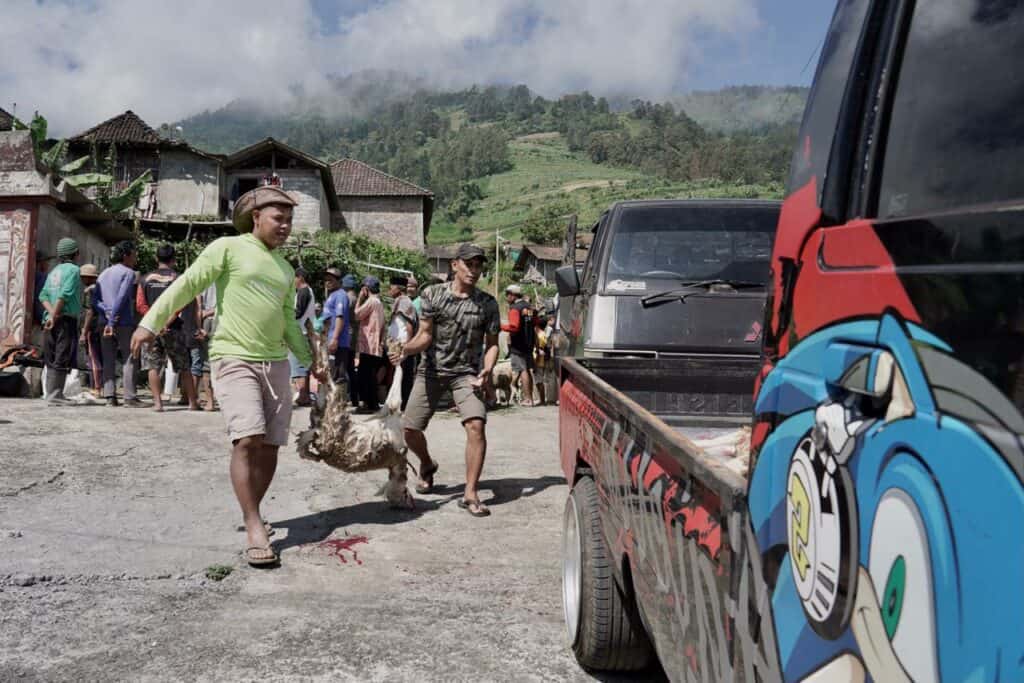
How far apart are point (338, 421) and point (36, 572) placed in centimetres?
179

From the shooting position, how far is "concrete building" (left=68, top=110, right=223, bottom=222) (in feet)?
123

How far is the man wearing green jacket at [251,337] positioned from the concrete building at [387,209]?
4953 centimetres

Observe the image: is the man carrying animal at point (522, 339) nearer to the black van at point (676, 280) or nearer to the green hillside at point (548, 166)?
the black van at point (676, 280)

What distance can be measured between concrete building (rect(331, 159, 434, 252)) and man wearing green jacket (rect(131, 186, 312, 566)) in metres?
49.5

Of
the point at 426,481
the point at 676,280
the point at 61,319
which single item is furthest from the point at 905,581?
the point at 61,319

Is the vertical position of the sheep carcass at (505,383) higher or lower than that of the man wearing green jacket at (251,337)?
lower

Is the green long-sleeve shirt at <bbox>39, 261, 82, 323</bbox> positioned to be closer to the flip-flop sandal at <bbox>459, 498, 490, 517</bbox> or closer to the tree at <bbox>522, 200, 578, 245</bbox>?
the flip-flop sandal at <bbox>459, 498, 490, 517</bbox>

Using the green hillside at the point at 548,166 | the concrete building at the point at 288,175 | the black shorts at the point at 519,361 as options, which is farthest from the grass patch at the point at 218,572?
the green hillside at the point at 548,166

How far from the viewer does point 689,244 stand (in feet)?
18.6

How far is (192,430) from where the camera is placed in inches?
341

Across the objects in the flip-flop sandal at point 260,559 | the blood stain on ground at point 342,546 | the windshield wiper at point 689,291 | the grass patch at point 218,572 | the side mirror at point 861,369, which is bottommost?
the blood stain on ground at point 342,546

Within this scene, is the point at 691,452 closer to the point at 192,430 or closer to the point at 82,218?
the point at 192,430

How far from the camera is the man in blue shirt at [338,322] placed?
1022 cm

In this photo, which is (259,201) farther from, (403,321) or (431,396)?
(403,321)
